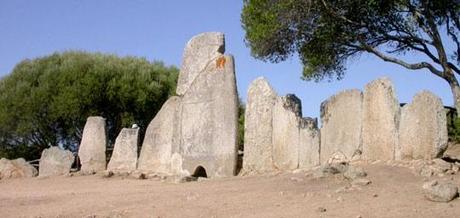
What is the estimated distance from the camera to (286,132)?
492 inches

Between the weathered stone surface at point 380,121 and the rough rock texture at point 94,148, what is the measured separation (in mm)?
7367

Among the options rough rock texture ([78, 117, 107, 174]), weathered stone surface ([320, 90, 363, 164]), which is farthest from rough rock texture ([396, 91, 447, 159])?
rough rock texture ([78, 117, 107, 174])

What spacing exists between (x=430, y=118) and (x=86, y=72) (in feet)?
60.8

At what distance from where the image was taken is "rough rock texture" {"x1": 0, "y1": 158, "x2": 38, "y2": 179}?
16.8m

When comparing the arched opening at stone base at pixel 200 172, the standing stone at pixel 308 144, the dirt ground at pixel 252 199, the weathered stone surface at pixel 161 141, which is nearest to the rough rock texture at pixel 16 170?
the weathered stone surface at pixel 161 141

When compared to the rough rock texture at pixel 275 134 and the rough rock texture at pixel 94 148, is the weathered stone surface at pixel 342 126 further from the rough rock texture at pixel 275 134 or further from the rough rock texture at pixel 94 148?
the rough rock texture at pixel 94 148

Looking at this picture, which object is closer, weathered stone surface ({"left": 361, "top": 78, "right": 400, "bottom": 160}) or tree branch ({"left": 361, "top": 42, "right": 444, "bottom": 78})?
weathered stone surface ({"left": 361, "top": 78, "right": 400, "bottom": 160})

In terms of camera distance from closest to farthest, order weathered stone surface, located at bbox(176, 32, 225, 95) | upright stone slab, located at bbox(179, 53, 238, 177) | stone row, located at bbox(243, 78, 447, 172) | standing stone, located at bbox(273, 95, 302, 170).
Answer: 1. stone row, located at bbox(243, 78, 447, 172)
2. standing stone, located at bbox(273, 95, 302, 170)
3. upright stone slab, located at bbox(179, 53, 238, 177)
4. weathered stone surface, located at bbox(176, 32, 225, 95)

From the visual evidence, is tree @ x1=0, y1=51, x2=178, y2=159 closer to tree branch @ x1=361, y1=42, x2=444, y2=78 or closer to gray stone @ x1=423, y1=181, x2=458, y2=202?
tree branch @ x1=361, y1=42, x2=444, y2=78

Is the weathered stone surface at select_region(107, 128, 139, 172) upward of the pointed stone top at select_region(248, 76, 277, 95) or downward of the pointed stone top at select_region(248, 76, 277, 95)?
downward

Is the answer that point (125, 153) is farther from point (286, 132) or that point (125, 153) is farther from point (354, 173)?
point (354, 173)

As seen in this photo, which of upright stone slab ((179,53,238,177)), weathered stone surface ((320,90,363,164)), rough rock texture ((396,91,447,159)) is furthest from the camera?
upright stone slab ((179,53,238,177))

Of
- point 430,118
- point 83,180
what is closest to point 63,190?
point 83,180

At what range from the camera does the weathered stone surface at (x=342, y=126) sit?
1170cm
